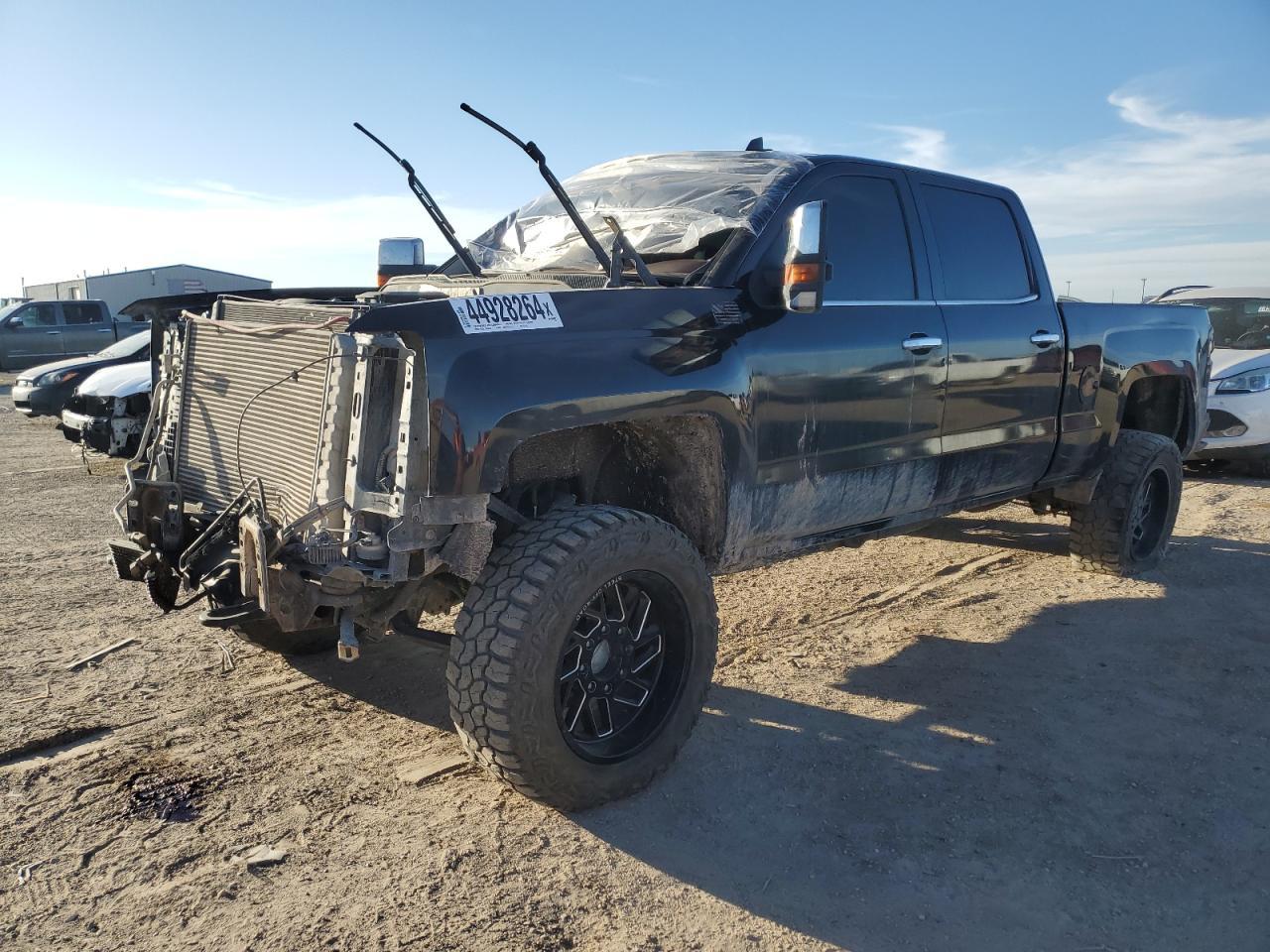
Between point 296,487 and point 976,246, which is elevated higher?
point 976,246

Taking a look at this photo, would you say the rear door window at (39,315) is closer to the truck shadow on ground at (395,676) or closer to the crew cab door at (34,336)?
the crew cab door at (34,336)

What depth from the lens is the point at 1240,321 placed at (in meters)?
10.6

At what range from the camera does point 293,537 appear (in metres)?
2.92

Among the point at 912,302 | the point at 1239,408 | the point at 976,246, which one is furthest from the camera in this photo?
the point at 1239,408

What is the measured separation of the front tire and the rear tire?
3.44 metres

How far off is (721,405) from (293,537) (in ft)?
4.75

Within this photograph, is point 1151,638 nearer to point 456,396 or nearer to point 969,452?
point 969,452

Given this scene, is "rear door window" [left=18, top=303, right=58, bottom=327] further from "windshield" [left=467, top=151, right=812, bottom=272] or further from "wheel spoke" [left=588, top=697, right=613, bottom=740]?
"wheel spoke" [left=588, top=697, right=613, bottom=740]

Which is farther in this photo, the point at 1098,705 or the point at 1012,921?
the point at 1098,705

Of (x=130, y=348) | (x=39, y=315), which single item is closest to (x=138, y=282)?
(x=39, y=315)

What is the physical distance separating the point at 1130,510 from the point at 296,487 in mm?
4794

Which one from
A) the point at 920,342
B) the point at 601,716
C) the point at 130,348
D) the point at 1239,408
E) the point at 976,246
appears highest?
the point at 976,246

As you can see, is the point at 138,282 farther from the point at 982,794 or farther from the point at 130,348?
the point at 982,794

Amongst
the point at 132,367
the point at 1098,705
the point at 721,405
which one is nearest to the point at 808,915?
the point at 721,405
